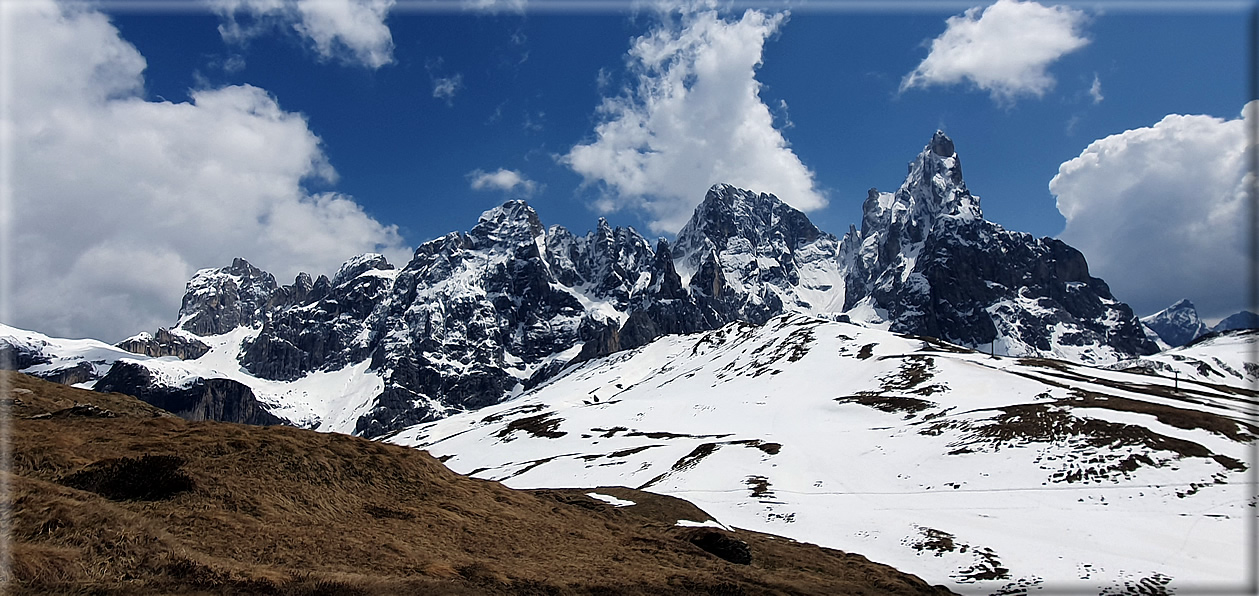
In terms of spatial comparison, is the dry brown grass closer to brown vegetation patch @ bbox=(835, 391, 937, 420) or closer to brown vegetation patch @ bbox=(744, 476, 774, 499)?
brown vegetation patch @ bbox=(744, 476, 774, 499)

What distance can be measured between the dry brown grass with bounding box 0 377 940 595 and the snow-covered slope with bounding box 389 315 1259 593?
882 centimetres

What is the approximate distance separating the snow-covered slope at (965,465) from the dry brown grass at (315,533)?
8821 mm

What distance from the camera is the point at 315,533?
20.5 meters

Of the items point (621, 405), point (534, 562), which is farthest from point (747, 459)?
point (621, 405)

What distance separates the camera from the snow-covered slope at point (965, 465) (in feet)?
104

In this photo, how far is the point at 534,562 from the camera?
22125mm

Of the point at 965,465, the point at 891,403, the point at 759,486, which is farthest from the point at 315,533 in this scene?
the point at 891,403

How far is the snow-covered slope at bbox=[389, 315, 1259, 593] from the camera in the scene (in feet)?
104

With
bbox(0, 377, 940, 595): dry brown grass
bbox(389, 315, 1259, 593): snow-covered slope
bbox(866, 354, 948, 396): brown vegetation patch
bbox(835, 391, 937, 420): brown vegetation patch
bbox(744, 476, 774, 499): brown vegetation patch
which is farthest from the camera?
bbox(866, 354, 948, 396): brown vegetation patch

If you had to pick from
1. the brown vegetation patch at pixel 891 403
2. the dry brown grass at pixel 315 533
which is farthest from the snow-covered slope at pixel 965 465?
the dry brown grass at pixel 315 533

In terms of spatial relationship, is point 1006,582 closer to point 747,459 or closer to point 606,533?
point 606,533

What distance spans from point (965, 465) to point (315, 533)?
5280 centimetres

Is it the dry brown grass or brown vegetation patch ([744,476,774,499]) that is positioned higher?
brown vegetation patch ([744,476,774,499])

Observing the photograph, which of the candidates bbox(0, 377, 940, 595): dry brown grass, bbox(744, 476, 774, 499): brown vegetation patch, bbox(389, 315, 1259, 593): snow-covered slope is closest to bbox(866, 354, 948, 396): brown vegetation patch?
bbox(389, 315, 1259, 593): snow-covered slope
